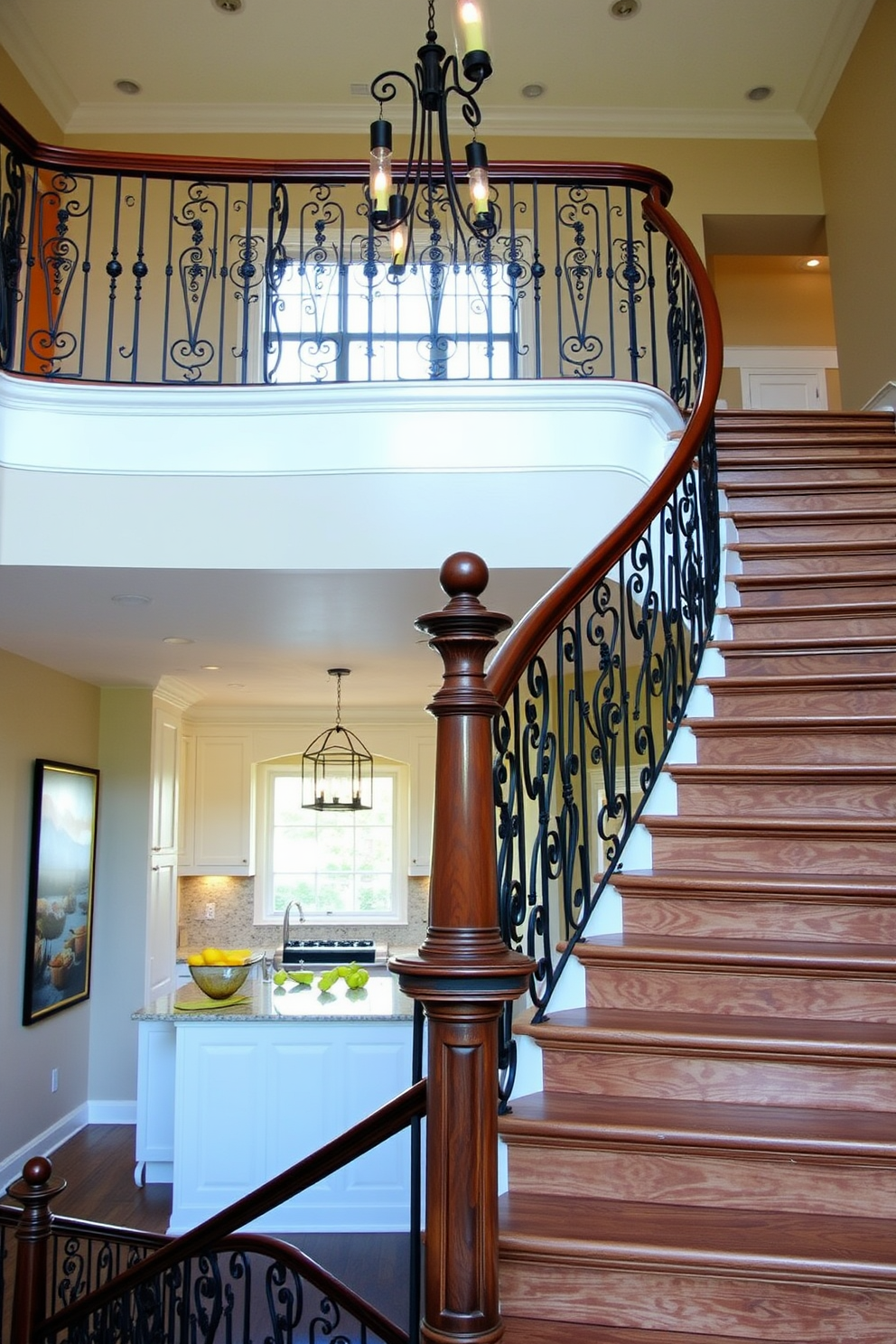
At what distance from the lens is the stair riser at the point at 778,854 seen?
2697mm

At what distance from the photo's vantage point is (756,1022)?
226 cm

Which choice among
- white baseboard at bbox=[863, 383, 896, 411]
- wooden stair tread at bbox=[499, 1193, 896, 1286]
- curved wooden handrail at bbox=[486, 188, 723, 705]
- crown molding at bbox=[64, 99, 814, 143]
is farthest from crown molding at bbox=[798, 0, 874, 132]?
wooden stair tread at bbox=[499, 1193, 896, 1286]

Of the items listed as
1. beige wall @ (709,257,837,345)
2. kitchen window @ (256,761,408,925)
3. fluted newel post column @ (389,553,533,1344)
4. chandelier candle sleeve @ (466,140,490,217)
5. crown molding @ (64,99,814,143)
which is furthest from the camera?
kitchen window @ (256,761,408,925)

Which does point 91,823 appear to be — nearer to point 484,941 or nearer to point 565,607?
point 565,607

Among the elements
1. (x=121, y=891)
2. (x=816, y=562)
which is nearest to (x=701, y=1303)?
(x=816, y=562)

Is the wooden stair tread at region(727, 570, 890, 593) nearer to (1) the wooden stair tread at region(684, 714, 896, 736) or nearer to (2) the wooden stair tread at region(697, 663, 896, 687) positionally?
(2) the wooden stair tread at region(697, 663, 896, 687)

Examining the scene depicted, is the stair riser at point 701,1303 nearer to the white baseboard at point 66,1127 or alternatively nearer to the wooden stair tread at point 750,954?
the wooden stair tread at point 750,954

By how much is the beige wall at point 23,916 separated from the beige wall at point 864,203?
538 cm

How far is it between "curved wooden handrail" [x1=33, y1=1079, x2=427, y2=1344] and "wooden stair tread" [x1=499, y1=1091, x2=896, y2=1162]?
0.36 metres

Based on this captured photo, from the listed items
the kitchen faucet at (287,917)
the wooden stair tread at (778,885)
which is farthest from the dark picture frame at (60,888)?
the wooden stair tread at (778,885)

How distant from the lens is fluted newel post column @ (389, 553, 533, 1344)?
1450 mm

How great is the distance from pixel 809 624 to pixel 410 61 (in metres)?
5.41

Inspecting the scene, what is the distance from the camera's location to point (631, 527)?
2.74 meters

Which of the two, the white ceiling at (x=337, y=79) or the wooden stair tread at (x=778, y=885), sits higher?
the white ceiling at (x=337, y=79)
